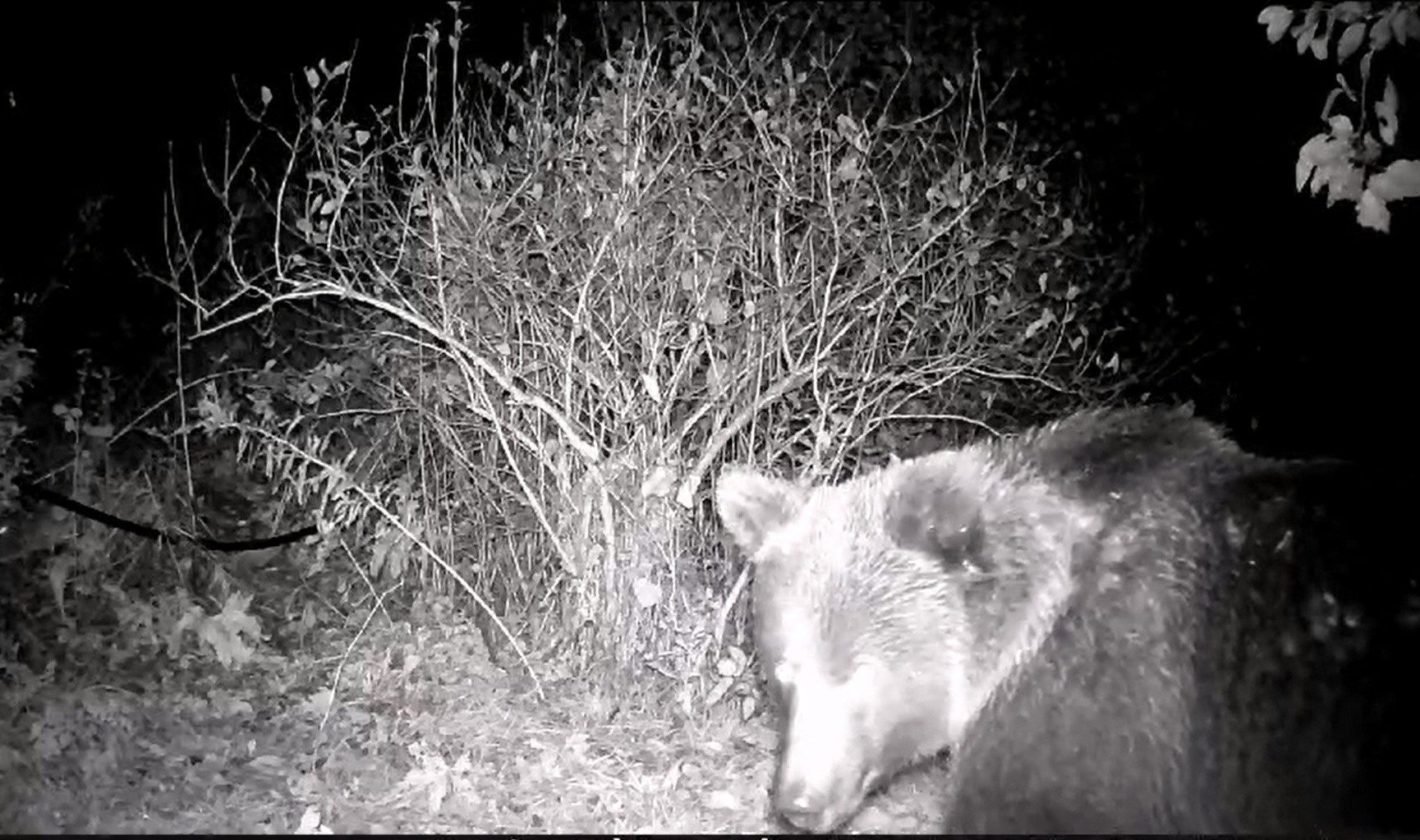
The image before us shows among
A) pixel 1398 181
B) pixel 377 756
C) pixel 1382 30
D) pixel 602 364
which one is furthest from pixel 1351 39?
pixel 377 756

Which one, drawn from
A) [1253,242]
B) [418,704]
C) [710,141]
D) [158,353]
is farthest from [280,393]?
[1253,242]

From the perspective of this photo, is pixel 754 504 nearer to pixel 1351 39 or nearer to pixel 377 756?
pixel 377 756

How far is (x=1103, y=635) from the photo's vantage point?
367 centimetres

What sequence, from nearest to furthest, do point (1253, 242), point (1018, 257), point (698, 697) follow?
point (698, 697) → point (1018, 257) → point (1253, 242)

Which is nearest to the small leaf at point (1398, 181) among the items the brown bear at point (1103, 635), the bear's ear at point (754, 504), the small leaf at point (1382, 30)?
the small leaf at point (1382, 30)

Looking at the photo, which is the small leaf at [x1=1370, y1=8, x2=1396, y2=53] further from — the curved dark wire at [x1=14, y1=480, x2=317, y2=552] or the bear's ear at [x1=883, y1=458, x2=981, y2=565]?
the curved dark wire at [x1=14, y1=480, x2=317, y2=552]

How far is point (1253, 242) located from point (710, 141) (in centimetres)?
608

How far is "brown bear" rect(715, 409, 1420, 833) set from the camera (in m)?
3.37

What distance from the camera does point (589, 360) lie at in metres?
5.79

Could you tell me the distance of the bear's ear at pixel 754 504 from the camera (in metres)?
4.39

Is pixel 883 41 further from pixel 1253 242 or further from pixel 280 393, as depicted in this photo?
pixel 280 393

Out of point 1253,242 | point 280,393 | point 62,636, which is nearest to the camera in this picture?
point 62,636

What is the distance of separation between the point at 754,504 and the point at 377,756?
1.98 meters

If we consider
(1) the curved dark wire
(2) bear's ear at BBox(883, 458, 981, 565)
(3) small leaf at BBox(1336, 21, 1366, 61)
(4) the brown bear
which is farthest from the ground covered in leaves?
(3) small leaf at BBox(1336, 21, 1366, 61)
